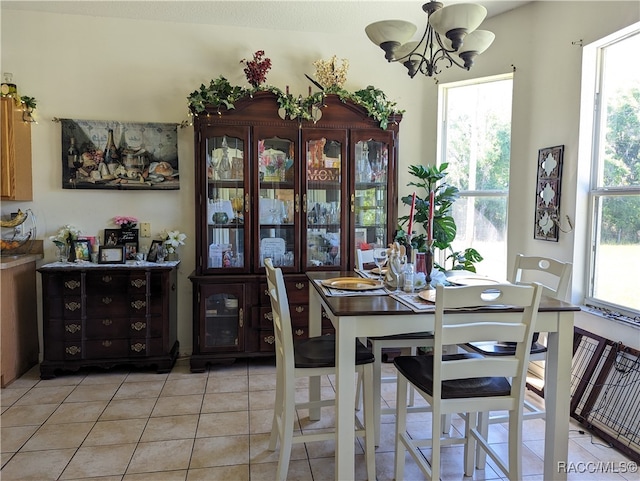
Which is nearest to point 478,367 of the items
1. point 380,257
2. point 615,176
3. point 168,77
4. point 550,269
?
point 550,269

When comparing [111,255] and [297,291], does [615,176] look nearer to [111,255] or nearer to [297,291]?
[297,291]

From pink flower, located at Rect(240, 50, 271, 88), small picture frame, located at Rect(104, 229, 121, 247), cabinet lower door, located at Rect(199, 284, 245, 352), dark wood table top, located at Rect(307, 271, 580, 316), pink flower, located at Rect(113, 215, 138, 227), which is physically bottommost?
cabinet lower door, located at Rect(199, 284, 245, 352)

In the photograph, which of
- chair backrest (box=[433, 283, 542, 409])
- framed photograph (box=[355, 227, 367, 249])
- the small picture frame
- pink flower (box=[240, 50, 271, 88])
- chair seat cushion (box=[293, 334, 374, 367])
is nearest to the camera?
chair backrest (box=[433, 283, 542, 409])

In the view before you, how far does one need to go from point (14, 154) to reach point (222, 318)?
199 centimetres

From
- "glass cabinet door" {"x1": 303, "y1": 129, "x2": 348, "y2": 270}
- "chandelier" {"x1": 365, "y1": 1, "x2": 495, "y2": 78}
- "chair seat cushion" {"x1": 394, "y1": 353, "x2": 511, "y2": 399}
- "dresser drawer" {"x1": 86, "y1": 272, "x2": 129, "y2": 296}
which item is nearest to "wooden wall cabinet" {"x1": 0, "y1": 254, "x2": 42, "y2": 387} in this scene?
"dresser drawer" {"x1": 86, "y1": 272, "x2": 129, "y2": 296}

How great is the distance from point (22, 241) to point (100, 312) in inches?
35.9

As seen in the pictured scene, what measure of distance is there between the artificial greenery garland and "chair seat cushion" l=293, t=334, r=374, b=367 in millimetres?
1881

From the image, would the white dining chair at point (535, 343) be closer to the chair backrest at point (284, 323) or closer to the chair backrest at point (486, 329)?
the chair backrest at point (486, 329)

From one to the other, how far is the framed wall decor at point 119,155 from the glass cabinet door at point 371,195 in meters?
1.52

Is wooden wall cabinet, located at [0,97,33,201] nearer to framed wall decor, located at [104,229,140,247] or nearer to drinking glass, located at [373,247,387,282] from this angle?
framed wall decor, located at [104,229,140,247]

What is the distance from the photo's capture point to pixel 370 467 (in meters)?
1.97

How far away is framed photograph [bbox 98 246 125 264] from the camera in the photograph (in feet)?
10.9

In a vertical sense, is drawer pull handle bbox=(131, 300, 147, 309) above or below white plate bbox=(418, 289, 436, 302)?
below

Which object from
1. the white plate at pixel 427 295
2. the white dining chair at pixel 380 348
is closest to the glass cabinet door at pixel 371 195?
the white dining chair at pixel 380 348
